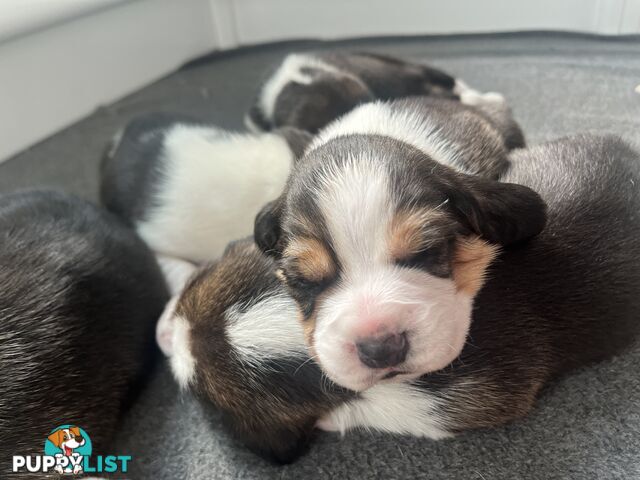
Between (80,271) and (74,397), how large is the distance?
38cm

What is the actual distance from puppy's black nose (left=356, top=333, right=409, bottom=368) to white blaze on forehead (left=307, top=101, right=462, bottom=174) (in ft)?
2.35

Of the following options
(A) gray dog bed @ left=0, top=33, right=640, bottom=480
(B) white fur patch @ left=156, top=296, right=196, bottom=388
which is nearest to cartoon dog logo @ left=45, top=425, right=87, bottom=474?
(A) gray dog bed @ left=0, top=33, right=640, bottom=480

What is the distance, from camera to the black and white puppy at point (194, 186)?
95.7 inches

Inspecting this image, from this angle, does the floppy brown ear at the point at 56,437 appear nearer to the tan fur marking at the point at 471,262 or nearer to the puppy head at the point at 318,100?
the tan fur marking at the point at 471,262

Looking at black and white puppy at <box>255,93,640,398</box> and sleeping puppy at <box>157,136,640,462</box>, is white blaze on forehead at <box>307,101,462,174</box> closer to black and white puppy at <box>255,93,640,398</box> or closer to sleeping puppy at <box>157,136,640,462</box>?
black and white puppy at <box>255,93,640,398</box>

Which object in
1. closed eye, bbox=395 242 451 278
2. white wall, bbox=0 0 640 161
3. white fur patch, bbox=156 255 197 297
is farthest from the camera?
white wall, bbox=0 0 640 161

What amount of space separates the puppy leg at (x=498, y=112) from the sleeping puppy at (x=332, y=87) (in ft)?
A: 0.07

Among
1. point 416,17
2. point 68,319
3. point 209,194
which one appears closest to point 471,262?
point 68,319

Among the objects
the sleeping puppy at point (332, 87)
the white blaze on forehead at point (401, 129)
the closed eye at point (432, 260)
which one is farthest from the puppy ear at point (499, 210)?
the sleeping puppy at point (332, 87)

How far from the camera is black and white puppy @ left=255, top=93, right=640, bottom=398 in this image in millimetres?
1387

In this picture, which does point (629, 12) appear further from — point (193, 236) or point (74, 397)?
point (74, 397)

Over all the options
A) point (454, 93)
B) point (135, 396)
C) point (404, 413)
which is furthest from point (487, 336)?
point (454, 93)

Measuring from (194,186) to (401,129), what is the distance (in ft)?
2.92

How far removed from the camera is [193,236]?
246 centimetres
